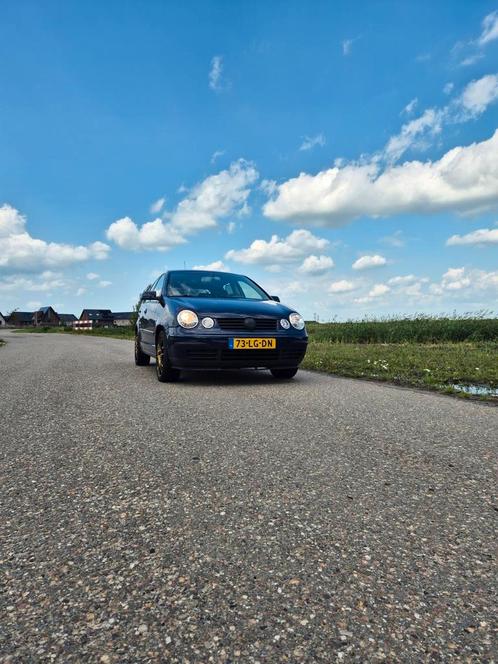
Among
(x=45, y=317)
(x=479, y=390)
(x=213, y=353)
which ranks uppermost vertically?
(x=45, y=317)

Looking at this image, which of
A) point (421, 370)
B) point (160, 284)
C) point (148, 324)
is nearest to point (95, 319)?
point (160, 284)

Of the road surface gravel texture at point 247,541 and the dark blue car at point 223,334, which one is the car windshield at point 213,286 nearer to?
the dark blue car at point 223,334

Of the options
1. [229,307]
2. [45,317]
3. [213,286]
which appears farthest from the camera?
A: [45,317]

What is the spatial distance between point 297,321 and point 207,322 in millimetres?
1222

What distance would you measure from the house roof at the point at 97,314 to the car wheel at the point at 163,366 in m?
109

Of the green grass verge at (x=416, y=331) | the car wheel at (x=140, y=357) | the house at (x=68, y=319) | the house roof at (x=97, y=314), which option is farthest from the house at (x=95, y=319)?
the car wheel at (x=140, y=357)

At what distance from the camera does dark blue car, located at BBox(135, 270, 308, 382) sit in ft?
18.6

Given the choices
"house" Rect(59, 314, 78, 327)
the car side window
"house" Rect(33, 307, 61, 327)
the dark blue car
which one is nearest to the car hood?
the dark blue car

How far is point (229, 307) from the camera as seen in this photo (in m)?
5.91

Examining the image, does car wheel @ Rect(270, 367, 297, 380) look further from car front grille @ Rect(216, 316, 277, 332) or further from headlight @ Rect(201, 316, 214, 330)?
headlight @ Rect(201, 316, 214, 330)

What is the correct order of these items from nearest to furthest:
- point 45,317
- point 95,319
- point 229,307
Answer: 1. point 229,307
2. point 95,319
3. point 45,317

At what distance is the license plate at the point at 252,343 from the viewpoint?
568 cm

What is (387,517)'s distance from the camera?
201 cm

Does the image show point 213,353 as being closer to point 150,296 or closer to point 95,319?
point 150,296
